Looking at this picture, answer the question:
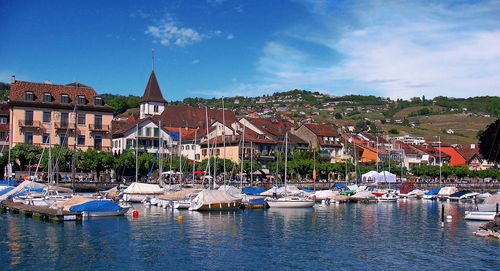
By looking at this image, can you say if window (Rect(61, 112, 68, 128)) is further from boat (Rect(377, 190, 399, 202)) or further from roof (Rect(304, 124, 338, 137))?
roof (Rect(304, 124, 338, 137))

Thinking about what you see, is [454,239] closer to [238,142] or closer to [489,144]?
[489,144]

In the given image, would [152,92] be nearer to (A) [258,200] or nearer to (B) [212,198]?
(A) [258,200]

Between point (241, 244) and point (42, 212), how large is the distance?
2108cm

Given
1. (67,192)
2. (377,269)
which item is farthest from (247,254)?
(67,192)

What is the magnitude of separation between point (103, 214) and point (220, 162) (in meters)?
43.5

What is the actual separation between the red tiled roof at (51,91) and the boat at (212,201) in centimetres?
3959

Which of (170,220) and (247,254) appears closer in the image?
(247,254)

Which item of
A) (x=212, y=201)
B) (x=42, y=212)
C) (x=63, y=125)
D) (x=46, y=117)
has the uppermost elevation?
Result: (x=46, y=117)

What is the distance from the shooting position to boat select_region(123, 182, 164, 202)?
63.9 meters

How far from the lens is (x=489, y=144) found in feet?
276

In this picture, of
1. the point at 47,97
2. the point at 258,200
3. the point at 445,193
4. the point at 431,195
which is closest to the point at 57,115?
the point at 47,97

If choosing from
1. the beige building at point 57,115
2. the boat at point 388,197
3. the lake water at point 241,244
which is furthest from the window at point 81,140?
the boat at point 388,197

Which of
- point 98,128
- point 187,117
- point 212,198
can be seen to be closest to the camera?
point 212,198

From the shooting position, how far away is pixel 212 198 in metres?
53.8
